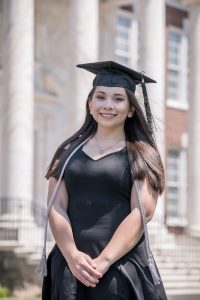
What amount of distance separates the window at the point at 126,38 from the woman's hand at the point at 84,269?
24249mm

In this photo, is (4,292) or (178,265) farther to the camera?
(178,265)

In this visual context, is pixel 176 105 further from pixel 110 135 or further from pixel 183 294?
pixel 110 135

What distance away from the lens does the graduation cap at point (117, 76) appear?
17.8 feet

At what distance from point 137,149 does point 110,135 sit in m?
0.19

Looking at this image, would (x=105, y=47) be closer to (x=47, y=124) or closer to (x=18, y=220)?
(x=47, y=124)

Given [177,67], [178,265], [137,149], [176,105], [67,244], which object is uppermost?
[177,67]

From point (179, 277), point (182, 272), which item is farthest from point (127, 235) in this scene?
point (182, 272)

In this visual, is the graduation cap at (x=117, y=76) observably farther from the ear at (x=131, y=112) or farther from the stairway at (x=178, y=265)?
the stairway at (x=178, y=265)

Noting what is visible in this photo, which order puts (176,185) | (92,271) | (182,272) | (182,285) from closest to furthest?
(92,271), (182,285), (182,272), (176,185)

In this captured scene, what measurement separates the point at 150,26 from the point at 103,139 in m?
19.2

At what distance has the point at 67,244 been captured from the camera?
201 inches

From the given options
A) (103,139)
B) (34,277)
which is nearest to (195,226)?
(34,277)

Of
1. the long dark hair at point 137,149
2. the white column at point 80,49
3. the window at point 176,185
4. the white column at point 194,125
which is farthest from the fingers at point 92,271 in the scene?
the window at point 176,185

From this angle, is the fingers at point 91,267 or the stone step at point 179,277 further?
the stone step at point 179,277
